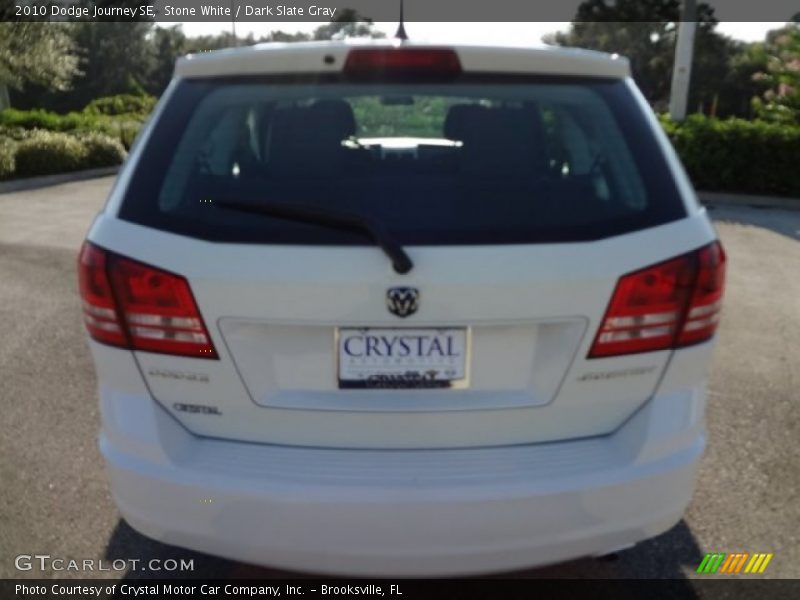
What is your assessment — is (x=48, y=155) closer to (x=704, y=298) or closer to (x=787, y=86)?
(x=787, y=86)

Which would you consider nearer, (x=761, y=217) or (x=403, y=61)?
(x=403, y=61)

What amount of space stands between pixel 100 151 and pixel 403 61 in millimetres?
17717

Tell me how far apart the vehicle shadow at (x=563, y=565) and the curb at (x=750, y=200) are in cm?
1081

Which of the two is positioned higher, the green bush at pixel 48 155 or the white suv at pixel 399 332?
the white suv at pixel 399 332

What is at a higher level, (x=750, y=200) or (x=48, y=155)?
(x=750, y=200)

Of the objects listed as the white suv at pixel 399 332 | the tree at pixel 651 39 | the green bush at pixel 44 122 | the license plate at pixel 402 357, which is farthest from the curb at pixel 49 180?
the tree at pixel 651 39

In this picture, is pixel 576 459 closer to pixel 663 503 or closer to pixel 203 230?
pixel 663 503

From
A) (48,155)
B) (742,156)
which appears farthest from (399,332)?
(48,155)

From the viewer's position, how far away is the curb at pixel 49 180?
1514cm

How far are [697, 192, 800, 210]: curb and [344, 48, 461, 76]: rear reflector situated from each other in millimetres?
11629

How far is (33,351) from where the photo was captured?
5.38 m

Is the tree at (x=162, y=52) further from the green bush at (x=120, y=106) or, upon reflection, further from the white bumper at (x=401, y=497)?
the white bumper at (x=401, y=497)

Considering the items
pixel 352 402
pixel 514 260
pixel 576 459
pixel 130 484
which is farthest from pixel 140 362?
pixel 576 459

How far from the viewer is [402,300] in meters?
2.10
